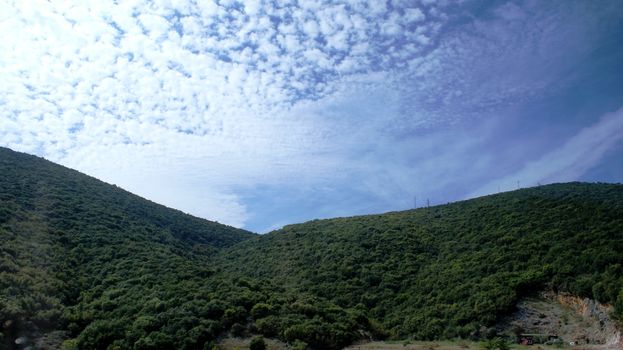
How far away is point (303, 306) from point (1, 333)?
1470cm

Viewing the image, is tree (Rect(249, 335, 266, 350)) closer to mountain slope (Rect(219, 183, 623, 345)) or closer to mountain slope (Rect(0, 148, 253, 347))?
mountain slope (Rect(219, 183, 623, 345))

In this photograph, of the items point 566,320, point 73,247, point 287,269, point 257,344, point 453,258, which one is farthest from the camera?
point 287,269

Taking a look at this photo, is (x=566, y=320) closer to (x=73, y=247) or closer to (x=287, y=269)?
(x=287, y=269)

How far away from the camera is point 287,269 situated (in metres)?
42.9

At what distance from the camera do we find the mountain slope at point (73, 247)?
80.5ft

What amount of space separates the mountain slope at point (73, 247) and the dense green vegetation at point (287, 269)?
4.9 inches

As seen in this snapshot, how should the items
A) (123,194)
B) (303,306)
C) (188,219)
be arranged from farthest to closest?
(188,219)
(123,194)
(303,306)

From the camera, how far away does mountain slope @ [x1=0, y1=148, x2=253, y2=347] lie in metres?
24.5

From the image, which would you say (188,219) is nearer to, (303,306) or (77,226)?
(77,226)

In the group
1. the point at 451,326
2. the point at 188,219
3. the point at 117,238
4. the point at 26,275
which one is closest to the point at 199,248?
the point at 188,219

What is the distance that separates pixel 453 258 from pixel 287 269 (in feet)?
46.7

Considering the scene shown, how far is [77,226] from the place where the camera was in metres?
38.1

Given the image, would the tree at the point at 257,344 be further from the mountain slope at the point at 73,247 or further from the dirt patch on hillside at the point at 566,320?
the dirt patch on hillside at the point at 566,320

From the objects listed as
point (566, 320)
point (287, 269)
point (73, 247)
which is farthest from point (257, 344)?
point (287, 269)
